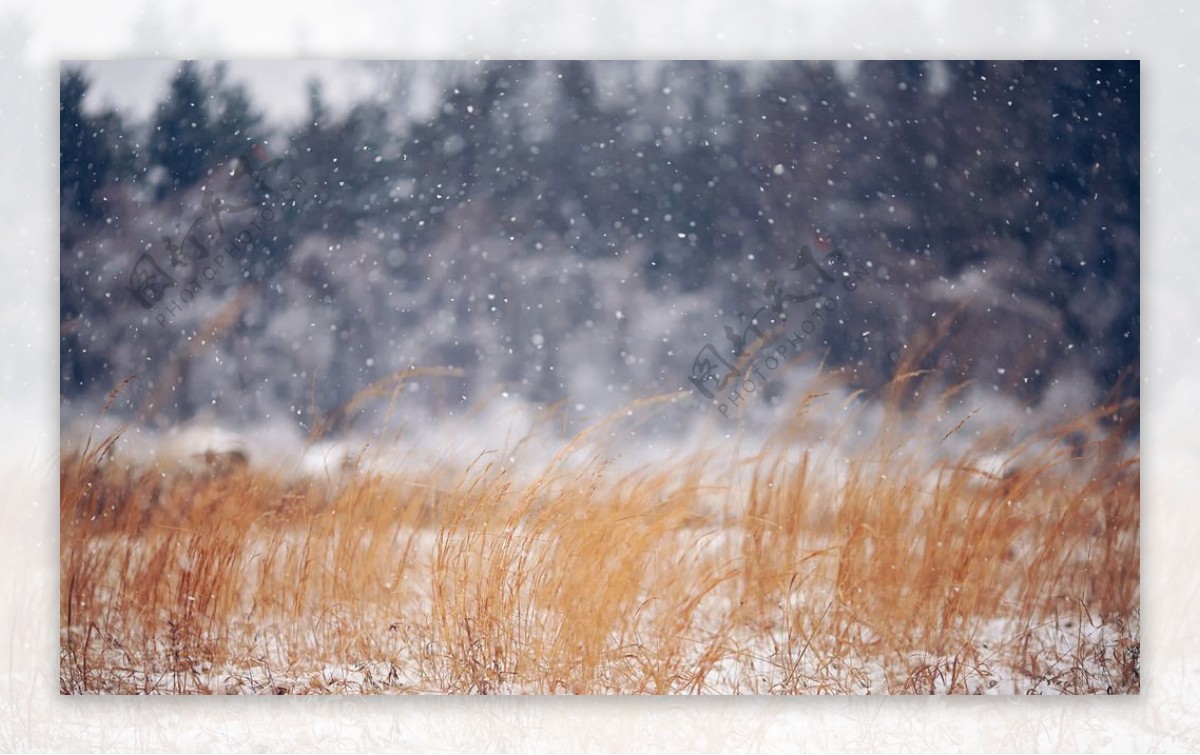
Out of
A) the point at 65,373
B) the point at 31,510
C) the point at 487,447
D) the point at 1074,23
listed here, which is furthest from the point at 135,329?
the point at 1074,23

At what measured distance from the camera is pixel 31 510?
7.32 ft

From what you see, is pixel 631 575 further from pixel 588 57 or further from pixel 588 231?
pixel 588 57

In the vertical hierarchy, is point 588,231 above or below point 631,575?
above

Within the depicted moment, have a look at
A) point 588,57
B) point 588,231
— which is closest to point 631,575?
point 588,231

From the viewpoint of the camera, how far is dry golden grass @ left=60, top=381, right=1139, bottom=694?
2145mm

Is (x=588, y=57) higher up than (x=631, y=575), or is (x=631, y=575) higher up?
(x=588, y=57)

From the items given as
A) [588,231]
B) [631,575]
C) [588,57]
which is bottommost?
[631,575]

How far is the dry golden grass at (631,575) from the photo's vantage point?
214 centimetres

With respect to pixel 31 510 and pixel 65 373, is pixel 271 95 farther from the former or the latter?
pixel 31 510

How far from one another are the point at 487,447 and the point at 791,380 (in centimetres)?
70

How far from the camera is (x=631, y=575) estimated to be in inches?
84.4

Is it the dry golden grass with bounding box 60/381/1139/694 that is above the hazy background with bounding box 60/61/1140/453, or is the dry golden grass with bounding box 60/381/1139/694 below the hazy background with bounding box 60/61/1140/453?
below

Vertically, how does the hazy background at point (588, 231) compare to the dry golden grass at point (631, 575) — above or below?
above

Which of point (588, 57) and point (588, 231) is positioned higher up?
point (588, 57)
